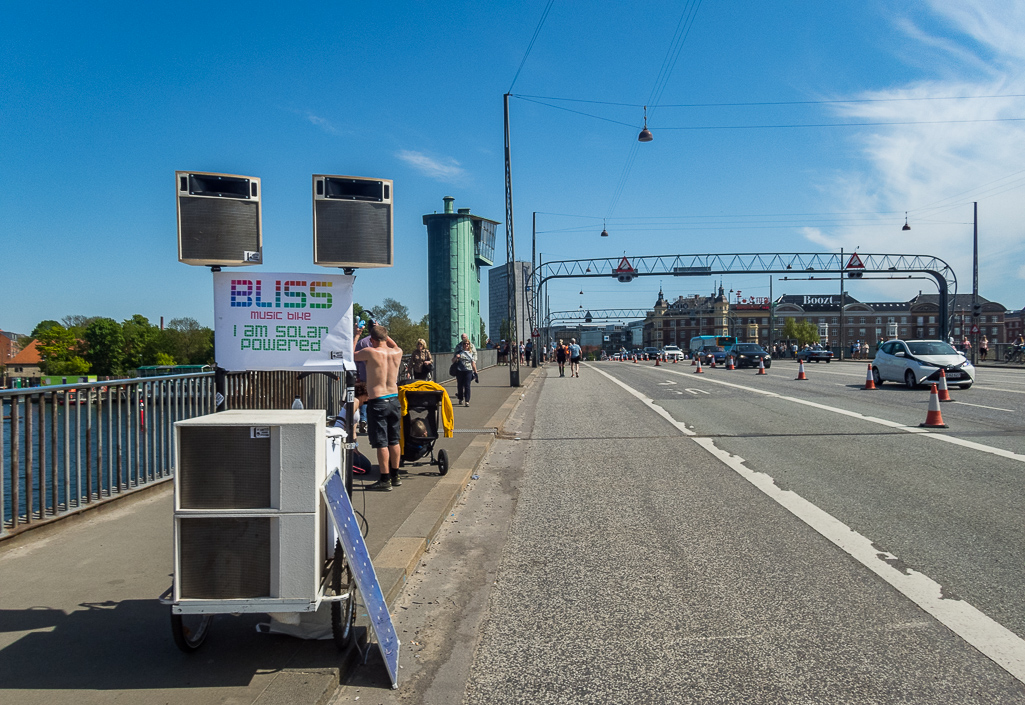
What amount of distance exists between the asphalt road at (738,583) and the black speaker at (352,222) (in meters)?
2.42

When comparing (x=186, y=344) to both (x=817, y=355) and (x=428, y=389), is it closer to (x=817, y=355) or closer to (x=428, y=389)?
(x=817, y=355)

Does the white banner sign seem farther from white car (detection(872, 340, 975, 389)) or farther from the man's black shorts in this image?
white car (detection(872, 340, 975, 389))

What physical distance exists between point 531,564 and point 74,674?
9.64 feet

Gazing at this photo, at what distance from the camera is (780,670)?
3.47 m

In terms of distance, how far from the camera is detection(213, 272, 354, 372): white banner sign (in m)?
5.28

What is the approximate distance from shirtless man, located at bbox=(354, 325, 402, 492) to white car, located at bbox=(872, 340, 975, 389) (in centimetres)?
1887

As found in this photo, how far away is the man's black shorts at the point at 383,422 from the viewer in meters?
7.43

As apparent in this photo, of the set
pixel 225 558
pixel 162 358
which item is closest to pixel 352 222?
pixel 225 558

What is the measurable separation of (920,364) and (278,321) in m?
21.5

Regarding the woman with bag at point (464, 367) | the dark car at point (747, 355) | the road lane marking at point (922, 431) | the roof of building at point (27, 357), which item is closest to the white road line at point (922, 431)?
the road lane marking at point (922, 431)

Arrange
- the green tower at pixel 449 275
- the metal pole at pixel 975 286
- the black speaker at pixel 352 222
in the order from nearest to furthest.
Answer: the black speaker at pixel 352 222, the metal pole at pixel 975 286, the green tower at pixel 449 275

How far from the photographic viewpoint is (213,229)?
5191 millimetres

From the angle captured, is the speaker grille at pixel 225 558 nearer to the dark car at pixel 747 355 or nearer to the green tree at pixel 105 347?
the dark car at pixel 747 355

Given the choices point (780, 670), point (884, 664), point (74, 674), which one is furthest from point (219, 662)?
point (884, 664)
